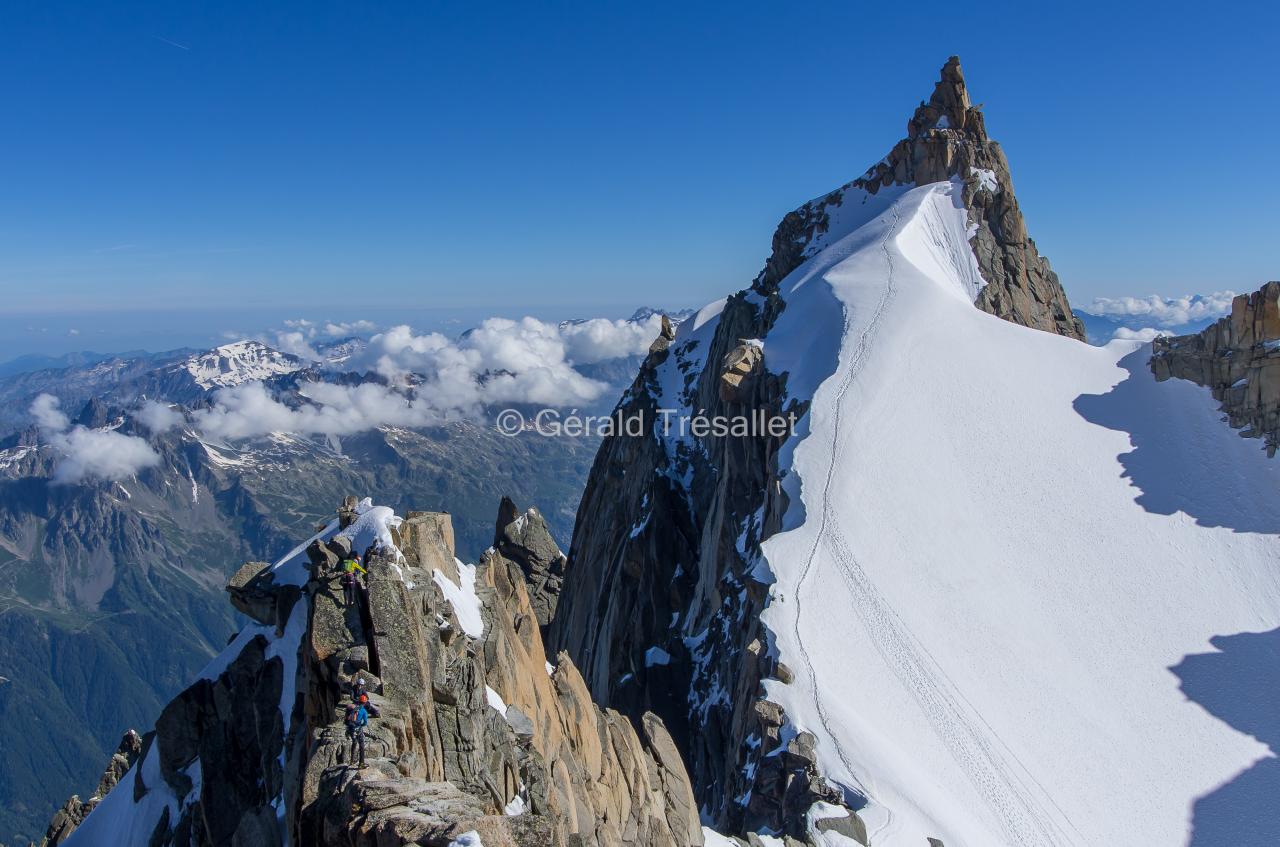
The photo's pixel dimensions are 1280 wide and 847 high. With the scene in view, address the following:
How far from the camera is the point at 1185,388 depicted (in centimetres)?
5788

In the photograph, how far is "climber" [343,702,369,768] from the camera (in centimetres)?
1786

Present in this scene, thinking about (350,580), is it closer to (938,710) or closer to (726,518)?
(938,710)

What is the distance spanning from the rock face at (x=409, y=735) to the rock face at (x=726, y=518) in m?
5.18

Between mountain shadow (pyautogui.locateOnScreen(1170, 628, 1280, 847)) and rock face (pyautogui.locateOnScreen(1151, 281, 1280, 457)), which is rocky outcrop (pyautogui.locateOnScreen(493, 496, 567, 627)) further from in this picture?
rock face (pyautogui.locateOnScreen(1151, 281, 1280, 457))

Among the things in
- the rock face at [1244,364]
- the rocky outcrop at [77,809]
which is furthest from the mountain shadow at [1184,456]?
the rocky outcrop at [77,809]

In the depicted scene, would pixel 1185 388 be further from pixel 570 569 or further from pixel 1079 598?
pixel 570 569

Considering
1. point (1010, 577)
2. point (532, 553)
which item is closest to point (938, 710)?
point (1010, 577)

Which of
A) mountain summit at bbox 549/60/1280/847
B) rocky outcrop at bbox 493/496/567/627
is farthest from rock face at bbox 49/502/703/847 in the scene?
rocky outcrop at bbox 493/496/567/627

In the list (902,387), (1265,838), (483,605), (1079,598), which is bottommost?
(1265,838)

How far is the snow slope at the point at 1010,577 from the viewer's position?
30.6 m

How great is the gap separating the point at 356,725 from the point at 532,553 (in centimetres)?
6629

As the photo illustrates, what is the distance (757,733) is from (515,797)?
1563 cm

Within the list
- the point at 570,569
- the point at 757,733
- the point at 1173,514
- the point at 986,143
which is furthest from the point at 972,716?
the point at 986,143

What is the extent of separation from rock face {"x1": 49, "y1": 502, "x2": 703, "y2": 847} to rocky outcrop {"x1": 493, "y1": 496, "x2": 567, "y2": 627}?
45594 mm
